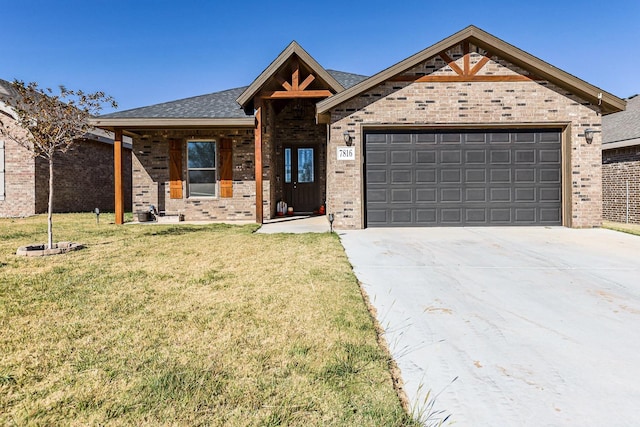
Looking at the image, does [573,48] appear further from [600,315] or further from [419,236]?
[600,315]

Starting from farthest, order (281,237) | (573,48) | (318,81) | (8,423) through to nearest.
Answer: (573,48) → (318,81) → (281,237) → (8,423)

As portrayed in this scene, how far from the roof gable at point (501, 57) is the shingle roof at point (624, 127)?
2.78 metres

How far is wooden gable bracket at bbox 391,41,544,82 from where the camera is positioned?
28.4ft

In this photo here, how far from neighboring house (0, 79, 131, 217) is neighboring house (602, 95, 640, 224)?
17909 millimetres

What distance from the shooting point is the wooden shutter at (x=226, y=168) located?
11242 mm

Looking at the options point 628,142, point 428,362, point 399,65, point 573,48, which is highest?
point 573,48

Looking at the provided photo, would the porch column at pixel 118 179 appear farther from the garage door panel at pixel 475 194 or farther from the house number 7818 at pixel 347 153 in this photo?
the garage door panel at pixel 475 194

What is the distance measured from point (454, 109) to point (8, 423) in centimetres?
941

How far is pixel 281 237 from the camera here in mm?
7355

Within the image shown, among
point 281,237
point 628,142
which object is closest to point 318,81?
point 281,237

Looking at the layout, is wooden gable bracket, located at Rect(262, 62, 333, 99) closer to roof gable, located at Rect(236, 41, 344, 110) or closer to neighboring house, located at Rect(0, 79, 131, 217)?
roof gable, located at Rect(236, 41, 344, 110)

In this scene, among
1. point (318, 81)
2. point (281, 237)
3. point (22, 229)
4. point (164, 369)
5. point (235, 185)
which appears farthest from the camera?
point (235, 185)

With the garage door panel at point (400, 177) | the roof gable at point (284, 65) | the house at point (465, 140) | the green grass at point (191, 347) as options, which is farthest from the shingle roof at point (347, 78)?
the green grass at point (191, 347)

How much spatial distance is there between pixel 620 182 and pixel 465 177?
648 cm
